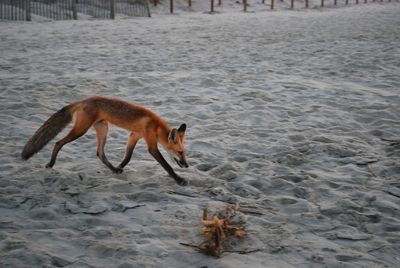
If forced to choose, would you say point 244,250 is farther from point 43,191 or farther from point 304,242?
point 43,191

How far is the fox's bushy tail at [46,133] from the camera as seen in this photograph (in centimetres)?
446

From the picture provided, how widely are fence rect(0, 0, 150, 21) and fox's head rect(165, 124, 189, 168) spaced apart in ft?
54.6

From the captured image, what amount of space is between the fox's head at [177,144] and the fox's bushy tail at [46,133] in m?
1.15

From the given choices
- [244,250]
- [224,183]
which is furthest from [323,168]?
[244,250]

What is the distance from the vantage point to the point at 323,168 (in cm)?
482

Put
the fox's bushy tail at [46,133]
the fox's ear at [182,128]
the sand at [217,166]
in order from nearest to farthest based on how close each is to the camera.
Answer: the sand at [217,166]
the fox's ear at [182,128]
the fox's bushy tail at [46,133]

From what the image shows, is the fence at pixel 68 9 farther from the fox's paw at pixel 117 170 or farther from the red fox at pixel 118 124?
the fox's paw at pixel 117 170

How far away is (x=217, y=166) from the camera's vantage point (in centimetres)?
486

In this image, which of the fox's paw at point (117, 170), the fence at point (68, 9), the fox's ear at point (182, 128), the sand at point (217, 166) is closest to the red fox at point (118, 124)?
the fox's ear at point (182, 128)

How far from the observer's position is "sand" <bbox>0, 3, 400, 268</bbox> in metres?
3.22

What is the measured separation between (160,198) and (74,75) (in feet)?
18.6

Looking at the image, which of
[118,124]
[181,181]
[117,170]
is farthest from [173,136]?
[117,170]

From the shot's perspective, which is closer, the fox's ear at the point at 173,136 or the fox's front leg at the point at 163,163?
the fox's ear at the point at 173,136

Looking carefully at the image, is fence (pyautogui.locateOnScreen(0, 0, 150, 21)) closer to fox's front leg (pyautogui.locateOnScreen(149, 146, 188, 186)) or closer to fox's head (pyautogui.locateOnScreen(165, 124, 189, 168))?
fox's front leg (pyautogui.locateOnScreen(149, 146, 188, 186))
